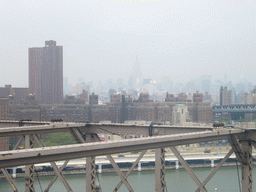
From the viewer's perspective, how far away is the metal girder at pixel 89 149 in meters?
1.98

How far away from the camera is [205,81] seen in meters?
62.2

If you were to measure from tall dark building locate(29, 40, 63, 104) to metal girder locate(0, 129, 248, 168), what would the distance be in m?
35.2

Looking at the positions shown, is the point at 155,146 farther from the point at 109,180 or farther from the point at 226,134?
the point at 109,180

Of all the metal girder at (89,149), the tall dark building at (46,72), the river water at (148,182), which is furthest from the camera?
the tall dark building at (46,72)

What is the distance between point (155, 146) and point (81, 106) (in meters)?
26.8

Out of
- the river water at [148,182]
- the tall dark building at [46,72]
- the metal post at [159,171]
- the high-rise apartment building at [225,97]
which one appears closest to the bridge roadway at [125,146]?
the metal post at [159,171]

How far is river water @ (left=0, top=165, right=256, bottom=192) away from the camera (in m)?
11.0

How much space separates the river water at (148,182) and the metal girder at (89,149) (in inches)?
325

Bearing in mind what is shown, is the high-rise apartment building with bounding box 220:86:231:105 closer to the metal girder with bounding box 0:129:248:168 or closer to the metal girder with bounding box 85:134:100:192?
the metal girder with bounding box 85:134:100:192

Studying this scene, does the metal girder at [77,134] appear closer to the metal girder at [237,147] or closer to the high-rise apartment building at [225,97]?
the metal girder at [237,147]

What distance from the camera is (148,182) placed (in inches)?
488

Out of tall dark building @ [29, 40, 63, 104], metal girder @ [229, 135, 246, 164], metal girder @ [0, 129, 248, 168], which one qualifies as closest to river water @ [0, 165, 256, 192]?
metal girder @ [229, 135, 246, 164]

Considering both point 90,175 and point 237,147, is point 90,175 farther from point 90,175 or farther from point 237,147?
point 237,147

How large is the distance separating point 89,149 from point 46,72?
39.7m
